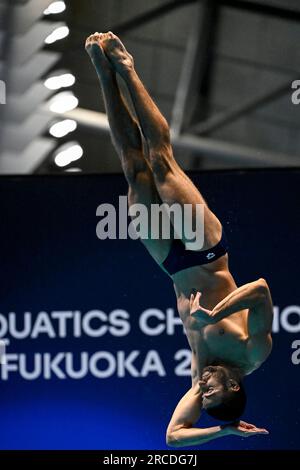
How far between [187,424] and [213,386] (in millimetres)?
598

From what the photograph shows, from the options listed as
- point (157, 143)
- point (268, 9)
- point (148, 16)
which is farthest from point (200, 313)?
point (148, 16)

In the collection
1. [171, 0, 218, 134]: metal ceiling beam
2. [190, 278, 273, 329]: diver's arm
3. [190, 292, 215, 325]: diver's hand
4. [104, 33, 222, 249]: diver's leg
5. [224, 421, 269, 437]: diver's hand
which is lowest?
[224, 421, 269, 437]: diver's hand

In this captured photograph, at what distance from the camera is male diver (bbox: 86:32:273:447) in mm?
6715

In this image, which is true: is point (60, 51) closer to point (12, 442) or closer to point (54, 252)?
point (54, 252)

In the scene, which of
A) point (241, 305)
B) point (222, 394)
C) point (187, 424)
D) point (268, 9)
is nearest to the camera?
point (241, 305)

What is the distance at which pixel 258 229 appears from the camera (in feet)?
28.8

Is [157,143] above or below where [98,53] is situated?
below

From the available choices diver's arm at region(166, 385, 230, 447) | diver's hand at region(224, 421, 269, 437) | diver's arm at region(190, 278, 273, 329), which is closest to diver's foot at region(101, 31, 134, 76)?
diver's arm at region(190, 278, 273, 329)

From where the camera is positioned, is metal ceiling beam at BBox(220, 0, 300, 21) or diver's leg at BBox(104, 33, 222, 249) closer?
diver's leg at BBox(104, 33, 222, 249)

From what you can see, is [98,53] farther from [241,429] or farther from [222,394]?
[241,429]

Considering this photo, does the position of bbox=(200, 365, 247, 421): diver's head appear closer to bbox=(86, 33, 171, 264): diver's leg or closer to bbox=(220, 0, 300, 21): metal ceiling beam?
bbox=(86, 33, 171, 264): diver's leg

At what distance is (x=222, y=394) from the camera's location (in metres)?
6.66

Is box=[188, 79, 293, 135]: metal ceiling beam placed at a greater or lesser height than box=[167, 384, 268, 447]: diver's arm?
greater

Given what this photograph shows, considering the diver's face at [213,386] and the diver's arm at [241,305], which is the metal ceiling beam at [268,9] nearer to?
the diver's arm at [241,305]
